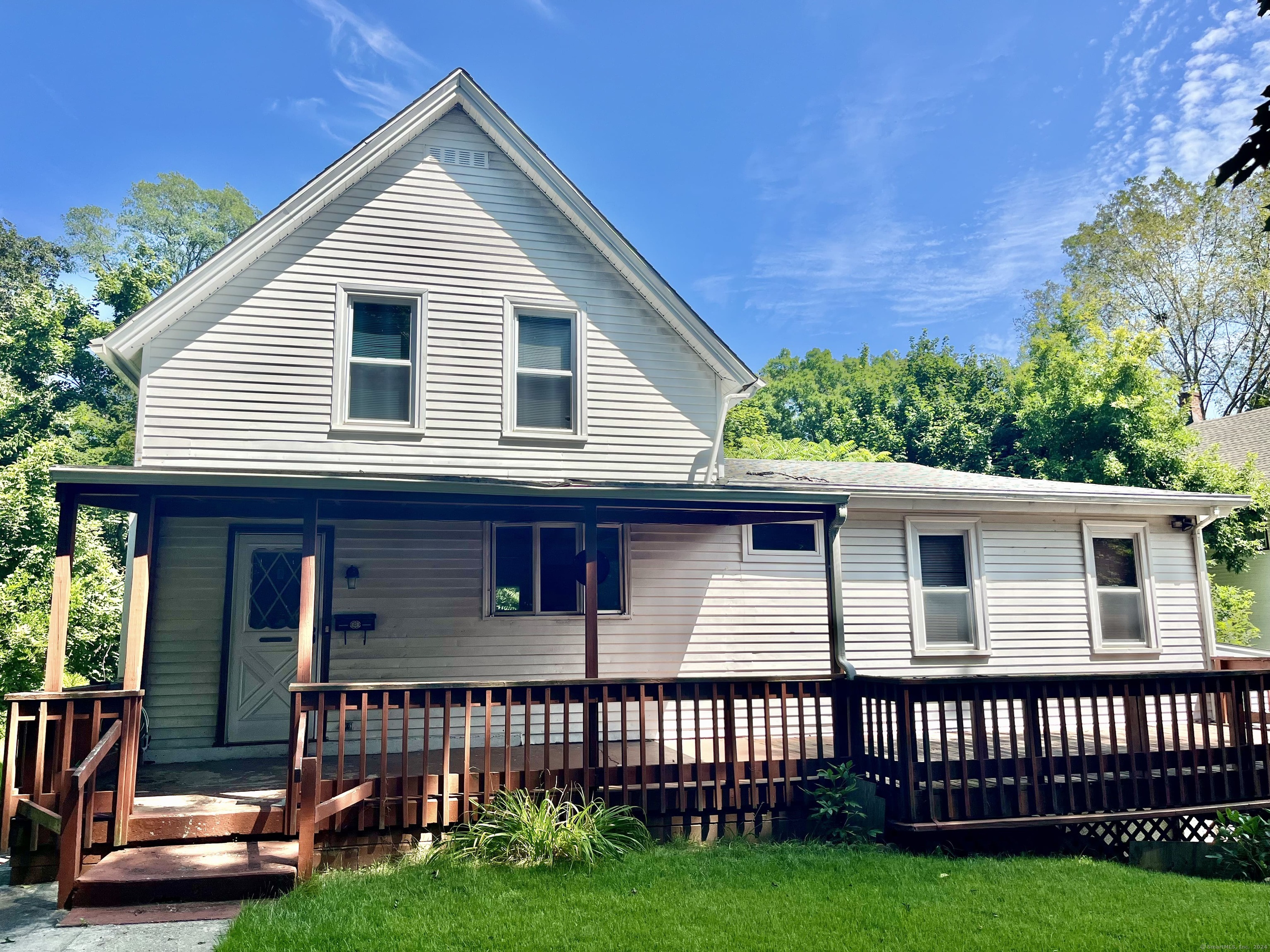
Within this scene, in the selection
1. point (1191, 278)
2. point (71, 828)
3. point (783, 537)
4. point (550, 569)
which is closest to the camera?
point (71, 828)

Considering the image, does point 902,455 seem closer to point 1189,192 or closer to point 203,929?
point 1189,192

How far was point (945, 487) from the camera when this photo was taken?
10.8 meters

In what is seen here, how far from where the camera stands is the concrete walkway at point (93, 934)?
4.75 metres

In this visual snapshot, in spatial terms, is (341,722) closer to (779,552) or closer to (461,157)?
(779,552)

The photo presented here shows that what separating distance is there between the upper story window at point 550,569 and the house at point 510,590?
4cm

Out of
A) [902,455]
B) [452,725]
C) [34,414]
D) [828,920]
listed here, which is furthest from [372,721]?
[902,455]

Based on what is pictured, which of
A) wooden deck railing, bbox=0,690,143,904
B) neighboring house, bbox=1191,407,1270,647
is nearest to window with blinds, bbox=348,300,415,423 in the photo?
wooden deck railing, bbox=0,690,143,904

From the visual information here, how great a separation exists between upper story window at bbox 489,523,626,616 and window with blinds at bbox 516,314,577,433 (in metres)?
1.23

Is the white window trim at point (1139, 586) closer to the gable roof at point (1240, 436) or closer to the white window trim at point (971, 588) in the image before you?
the white window trim at point (971, 588)

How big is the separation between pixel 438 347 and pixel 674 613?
411cm

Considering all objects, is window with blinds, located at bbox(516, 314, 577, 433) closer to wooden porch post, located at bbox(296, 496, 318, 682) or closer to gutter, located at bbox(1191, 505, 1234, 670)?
wooden porch post, located at bbox(296, 496, 318, 682)

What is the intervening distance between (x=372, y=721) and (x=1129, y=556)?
10.3 metres

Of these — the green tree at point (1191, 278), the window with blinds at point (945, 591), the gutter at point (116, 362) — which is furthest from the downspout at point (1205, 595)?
the green tree at point (1191, 278)

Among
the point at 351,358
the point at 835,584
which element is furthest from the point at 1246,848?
the point at 351,358
